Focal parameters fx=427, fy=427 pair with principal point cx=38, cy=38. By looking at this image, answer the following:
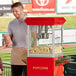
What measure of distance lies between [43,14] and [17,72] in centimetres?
296

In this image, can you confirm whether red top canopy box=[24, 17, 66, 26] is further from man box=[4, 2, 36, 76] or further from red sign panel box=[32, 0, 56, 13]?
red sign panel box=[32, 0, 56, 13]

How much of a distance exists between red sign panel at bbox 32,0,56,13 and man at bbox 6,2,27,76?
111 inches

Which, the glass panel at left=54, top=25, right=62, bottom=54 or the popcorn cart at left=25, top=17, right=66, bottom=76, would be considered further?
the glass panel at left=54, top=25, right=62, bottom=54

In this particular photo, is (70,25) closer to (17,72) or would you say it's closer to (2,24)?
(2,24)

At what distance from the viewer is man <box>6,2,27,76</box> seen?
5.73 meters

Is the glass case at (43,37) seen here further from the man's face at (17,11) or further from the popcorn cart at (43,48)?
the man's face at (17,11)

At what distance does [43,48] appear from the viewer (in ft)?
18.8

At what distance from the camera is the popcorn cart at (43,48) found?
5676 mm

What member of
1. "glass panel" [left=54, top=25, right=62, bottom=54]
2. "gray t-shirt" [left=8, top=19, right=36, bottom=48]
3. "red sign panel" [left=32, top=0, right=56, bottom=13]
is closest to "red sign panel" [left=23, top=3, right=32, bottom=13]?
"red sign panel" [left=32, top=0, right=56, bottom=13]

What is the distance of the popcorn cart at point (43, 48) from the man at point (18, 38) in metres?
0.08

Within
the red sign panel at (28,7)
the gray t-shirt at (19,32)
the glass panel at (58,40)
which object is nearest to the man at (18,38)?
the gray t-shirt at (19,32)

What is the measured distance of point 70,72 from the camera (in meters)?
8.34

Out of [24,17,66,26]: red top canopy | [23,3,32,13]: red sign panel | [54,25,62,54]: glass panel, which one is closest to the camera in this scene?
[24,17,66,26]: red top canopy

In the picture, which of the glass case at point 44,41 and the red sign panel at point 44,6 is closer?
the glass case at point 44,41
